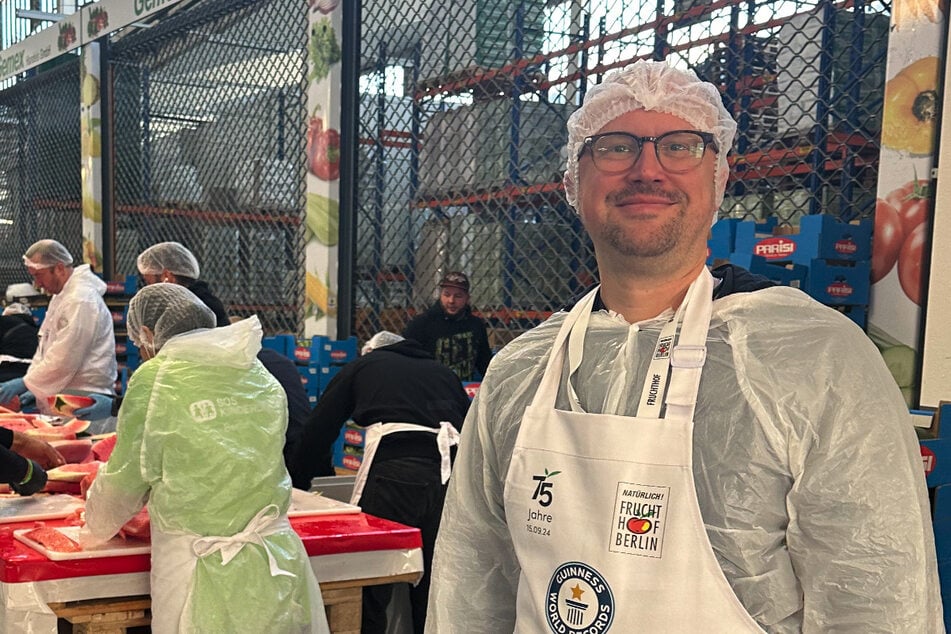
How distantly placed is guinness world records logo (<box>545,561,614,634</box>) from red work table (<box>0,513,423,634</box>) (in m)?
1.54

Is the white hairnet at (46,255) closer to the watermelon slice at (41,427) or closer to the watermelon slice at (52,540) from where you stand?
the watermelon slice at (41,427)

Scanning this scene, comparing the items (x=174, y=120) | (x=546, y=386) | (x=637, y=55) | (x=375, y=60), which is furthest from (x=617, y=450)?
(x=174, y=120)

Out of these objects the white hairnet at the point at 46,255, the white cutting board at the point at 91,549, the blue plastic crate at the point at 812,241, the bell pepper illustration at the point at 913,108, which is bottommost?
the white cutting board at the point at 91,549

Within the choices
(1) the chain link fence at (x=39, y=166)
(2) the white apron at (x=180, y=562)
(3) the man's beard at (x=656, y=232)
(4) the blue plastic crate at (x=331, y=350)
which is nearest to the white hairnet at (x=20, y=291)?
(1) the chain link fence at (x=39, y=166)

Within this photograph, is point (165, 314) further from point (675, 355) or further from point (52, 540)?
point (675, 355)

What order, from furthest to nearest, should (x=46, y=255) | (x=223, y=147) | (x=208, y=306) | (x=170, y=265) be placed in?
1. (x=223, y=147)
2. (x=46, y=255)
3. (x=170, y=265)
4. (x=208, y=306)

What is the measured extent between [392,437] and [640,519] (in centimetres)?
262

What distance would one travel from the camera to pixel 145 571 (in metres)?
2.69

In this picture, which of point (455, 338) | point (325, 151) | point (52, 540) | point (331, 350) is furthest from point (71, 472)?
point (325, 151)

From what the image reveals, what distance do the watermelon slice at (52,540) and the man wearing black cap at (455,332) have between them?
363 centimetres

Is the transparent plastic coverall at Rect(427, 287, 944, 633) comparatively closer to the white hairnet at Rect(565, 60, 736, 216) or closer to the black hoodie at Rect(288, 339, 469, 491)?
the white hairnet at Rect(565, 60, 736, 216)

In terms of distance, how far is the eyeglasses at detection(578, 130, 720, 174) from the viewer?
4.95 ft

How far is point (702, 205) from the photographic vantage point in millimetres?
1510

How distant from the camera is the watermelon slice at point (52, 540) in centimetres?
262
